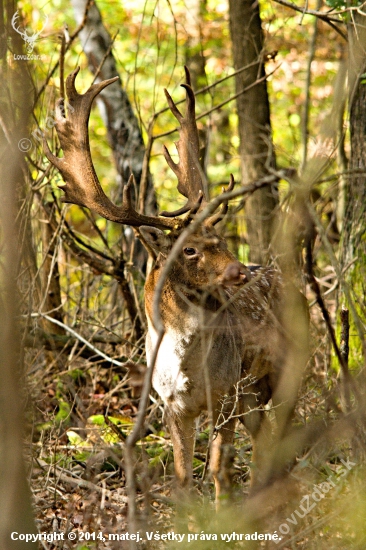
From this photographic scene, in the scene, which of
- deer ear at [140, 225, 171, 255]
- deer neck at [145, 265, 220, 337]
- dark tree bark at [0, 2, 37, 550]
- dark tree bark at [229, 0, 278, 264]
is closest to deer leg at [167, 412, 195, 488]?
deer neck at [145, 265, 220, 337]

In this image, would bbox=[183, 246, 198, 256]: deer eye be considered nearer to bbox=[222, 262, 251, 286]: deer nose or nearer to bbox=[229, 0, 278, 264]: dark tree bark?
bbox=[222, 262, 251, 286]: deer nose

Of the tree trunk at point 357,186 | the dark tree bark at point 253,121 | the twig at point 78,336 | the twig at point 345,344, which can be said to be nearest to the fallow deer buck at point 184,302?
the twig at point 345,344

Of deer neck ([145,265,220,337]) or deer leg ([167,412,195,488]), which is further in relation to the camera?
deer leg ([167,412,195,488])

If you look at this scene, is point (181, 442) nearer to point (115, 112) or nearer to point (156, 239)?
point (156, 239)

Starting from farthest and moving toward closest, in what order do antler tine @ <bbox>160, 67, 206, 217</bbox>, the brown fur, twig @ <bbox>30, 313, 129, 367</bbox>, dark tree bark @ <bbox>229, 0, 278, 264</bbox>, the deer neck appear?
dark tree bark @ <bbox>229, 0, 278, 264</bbox> → twig @ <bbox>30, 313, 129, 367</bbox> → antler tine @ <bbox>160, 67, 206, 217</bbox> → the deer neck → the brown fur

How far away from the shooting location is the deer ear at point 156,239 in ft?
18.0

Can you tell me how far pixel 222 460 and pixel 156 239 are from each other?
1.80 m

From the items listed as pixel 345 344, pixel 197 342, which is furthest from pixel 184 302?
pixel 345 344

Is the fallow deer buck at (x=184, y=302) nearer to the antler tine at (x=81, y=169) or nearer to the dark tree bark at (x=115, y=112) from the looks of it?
the antler tine at (x=81, y=169)

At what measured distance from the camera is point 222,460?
4848mm

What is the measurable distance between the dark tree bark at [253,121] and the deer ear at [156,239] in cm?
312

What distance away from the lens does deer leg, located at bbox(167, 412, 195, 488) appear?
548 centimetres

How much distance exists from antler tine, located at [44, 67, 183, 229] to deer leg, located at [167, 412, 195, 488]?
61.0 inches

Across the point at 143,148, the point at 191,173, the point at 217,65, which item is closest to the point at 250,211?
the point at 143,148
